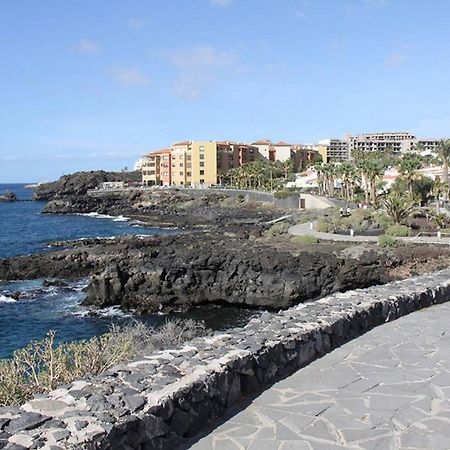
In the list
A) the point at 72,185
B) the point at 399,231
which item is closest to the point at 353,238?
the point at 399,231

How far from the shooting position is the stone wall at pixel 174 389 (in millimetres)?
4273

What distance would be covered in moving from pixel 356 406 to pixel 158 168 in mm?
133262

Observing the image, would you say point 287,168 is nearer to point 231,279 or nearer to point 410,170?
point 410,170

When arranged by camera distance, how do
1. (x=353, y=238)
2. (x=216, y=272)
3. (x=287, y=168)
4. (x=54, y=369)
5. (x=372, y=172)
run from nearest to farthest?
(x=54, y=369) → (x=216, y=272) → (x=353, y=238) → (x=372, y=172) → (x=287, y=168)

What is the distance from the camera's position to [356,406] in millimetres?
5984

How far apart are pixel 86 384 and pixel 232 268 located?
2608 centimetres

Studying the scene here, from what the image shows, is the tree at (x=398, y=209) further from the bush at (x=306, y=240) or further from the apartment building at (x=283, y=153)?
the apartment building at (x=283, y=153)

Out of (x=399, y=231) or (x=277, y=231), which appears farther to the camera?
(x=277, y=231)

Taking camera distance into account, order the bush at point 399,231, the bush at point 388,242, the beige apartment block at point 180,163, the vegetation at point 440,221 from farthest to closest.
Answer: the beige apartment block at point 180,163 → the vegetation at point 440,221 → the bush at point 399,231 → the bush at point 388,242

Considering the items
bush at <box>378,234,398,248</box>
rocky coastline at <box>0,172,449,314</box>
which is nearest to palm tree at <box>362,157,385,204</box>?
rocky coastline at <box>0,172,449,314</box>

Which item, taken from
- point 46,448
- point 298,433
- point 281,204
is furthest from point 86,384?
point 281,204

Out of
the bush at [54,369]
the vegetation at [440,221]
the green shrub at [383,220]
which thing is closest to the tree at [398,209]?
the green shrub at [383,220]

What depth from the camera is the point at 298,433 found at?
5293 millimetres

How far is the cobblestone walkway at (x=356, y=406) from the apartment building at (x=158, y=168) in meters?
126
